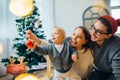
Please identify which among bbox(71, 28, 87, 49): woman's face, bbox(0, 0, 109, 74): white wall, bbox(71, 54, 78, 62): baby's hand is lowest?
bbox(71, 54, 78, 62): baby's hand

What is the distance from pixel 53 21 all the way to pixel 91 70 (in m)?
2.46

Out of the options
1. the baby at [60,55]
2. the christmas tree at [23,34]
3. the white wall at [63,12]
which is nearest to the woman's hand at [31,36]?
the baby at [60,55]

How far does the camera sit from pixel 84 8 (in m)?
3.68

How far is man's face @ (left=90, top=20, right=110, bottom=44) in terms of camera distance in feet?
3.88

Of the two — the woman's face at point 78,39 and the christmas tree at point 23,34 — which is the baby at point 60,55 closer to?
the woman's face at point 78,39

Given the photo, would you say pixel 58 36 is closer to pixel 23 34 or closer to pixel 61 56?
pixel 61 56

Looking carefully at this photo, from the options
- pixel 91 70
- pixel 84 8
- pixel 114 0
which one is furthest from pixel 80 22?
pixel 91 70

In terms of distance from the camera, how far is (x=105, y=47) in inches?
46.3

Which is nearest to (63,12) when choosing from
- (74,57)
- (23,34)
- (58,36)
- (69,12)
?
(69,12)

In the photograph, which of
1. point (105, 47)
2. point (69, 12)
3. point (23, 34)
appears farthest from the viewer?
point (69, 12)

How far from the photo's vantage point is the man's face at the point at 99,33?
1.18 metres

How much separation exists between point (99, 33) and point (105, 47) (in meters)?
0.08

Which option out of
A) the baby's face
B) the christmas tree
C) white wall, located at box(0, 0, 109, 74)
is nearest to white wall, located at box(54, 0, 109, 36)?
white wall, located at box(0, 0, 109, 74)

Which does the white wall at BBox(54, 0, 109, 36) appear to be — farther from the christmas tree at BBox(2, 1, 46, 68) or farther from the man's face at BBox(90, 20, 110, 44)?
the man's face at BBox(90, 20, 110, 44)
